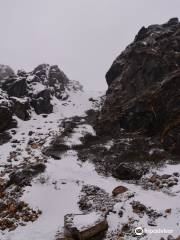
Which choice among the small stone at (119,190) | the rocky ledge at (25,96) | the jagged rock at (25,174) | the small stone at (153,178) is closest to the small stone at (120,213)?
the small stone at (119,190)

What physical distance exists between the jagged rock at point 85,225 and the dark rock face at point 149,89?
1388 centimetres

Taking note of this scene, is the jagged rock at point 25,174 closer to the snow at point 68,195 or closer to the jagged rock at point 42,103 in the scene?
the snow at point 68,195

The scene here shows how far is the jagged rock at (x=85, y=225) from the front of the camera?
20.6m

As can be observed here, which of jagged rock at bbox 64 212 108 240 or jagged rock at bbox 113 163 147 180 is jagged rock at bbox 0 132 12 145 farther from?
jagged rock at bbox 64 212 108 240

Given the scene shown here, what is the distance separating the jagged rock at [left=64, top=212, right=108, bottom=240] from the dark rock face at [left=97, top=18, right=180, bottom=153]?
45.5 feet

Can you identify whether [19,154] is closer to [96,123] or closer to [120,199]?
[96,123]

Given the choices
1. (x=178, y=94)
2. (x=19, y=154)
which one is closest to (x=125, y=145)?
(x=178, y=94)

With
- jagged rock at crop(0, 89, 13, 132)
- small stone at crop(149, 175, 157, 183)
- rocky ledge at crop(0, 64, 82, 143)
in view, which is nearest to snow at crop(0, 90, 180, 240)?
small stone at crop(149, 175, 157, 183)

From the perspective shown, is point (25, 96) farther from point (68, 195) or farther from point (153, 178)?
point (153, 178)

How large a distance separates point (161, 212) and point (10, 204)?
40.3 ft

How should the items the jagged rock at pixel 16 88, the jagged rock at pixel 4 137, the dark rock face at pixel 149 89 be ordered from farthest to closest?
the jagged rock at pixel 16 88 < the jagged rock at pixel 4 137 < the dark rock face at pixel 149 89

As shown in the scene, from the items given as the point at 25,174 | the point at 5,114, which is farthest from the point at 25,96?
the point at 25,174

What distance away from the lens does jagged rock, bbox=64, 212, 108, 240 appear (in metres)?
20.6

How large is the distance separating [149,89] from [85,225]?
84.7 ft
